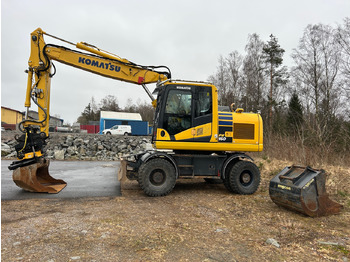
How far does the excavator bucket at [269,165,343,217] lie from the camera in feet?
16.2

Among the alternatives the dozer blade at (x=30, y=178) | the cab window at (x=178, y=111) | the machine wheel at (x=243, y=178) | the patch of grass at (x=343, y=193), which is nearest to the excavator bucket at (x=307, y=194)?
the patch of grass at (x=343, y=193)

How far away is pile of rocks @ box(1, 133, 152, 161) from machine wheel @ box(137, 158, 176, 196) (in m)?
10.5

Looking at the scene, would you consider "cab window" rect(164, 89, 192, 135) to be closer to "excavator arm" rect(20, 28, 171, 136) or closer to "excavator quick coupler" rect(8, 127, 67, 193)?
"excavator arm" rect(20, 28, 171, 136)

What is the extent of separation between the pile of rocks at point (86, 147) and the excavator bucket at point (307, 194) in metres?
12.5

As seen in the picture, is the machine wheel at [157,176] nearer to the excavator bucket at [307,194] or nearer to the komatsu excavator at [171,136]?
the komatsu excavator at [171,136]

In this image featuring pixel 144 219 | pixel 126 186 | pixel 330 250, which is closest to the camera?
pixel 330 250

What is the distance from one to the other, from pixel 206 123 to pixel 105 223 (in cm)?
370

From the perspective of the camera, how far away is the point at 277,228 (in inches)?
178

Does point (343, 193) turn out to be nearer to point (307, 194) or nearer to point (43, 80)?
point (307, 194)

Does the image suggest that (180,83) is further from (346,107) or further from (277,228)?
(346,107)

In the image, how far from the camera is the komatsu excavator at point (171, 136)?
6.66m

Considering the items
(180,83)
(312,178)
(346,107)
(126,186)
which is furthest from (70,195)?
(346,107)

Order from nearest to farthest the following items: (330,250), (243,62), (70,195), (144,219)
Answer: (330,250) < (144,219) < (70,195) < (243,62)

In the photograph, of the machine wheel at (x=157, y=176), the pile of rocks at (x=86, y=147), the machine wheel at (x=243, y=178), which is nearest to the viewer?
the machine wheel at (x=157, y=176)
